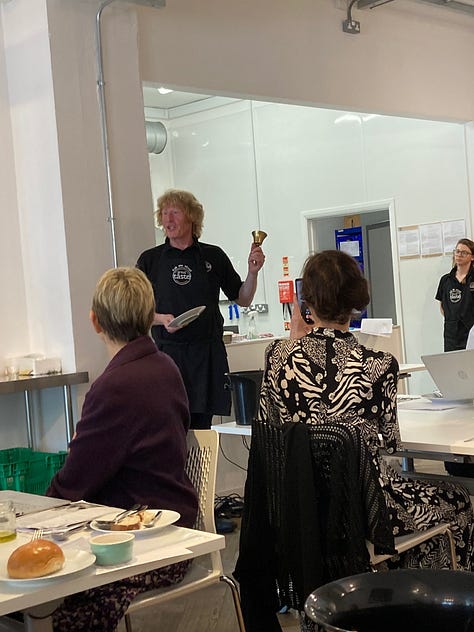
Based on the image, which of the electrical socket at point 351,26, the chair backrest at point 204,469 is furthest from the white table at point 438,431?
the electrical socket at point 351,26

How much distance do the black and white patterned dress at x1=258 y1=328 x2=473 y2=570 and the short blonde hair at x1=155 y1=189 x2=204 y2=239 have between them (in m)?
2.13

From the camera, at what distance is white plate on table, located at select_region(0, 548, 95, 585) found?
168 cm

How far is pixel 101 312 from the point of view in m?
2.57

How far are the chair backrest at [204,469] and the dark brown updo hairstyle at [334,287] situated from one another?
0.50 metres

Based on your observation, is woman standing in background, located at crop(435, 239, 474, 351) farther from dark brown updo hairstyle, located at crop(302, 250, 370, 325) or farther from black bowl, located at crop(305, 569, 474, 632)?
black bowl, located at crop(305, 569, 474, 632)

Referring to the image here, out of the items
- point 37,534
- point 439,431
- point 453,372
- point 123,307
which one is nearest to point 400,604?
point 37,534

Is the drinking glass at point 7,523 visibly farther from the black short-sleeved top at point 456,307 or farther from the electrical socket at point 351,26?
the black short-sleeved top at point 456,307

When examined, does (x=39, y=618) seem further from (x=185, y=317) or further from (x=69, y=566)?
(x=185, y=317)

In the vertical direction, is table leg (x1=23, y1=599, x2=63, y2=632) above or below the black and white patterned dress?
below

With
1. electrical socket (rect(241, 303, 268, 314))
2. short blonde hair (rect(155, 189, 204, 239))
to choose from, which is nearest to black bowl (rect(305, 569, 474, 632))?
short blonde hair (rect(155, 189, 204, 239))

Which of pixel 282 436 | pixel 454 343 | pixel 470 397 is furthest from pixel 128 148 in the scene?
pixel 454 343

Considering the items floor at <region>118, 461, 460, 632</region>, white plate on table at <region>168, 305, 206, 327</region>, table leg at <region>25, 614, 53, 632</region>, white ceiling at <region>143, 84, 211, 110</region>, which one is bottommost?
floor at <region>118, 461, 460, 632</region>

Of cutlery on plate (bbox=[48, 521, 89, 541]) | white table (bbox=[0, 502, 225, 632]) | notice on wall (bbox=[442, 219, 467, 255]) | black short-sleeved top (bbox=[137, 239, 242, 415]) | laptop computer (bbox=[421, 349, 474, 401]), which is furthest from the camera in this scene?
notice on wall (bbox=[442, 219, 467, 255])

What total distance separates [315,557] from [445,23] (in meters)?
5.48
